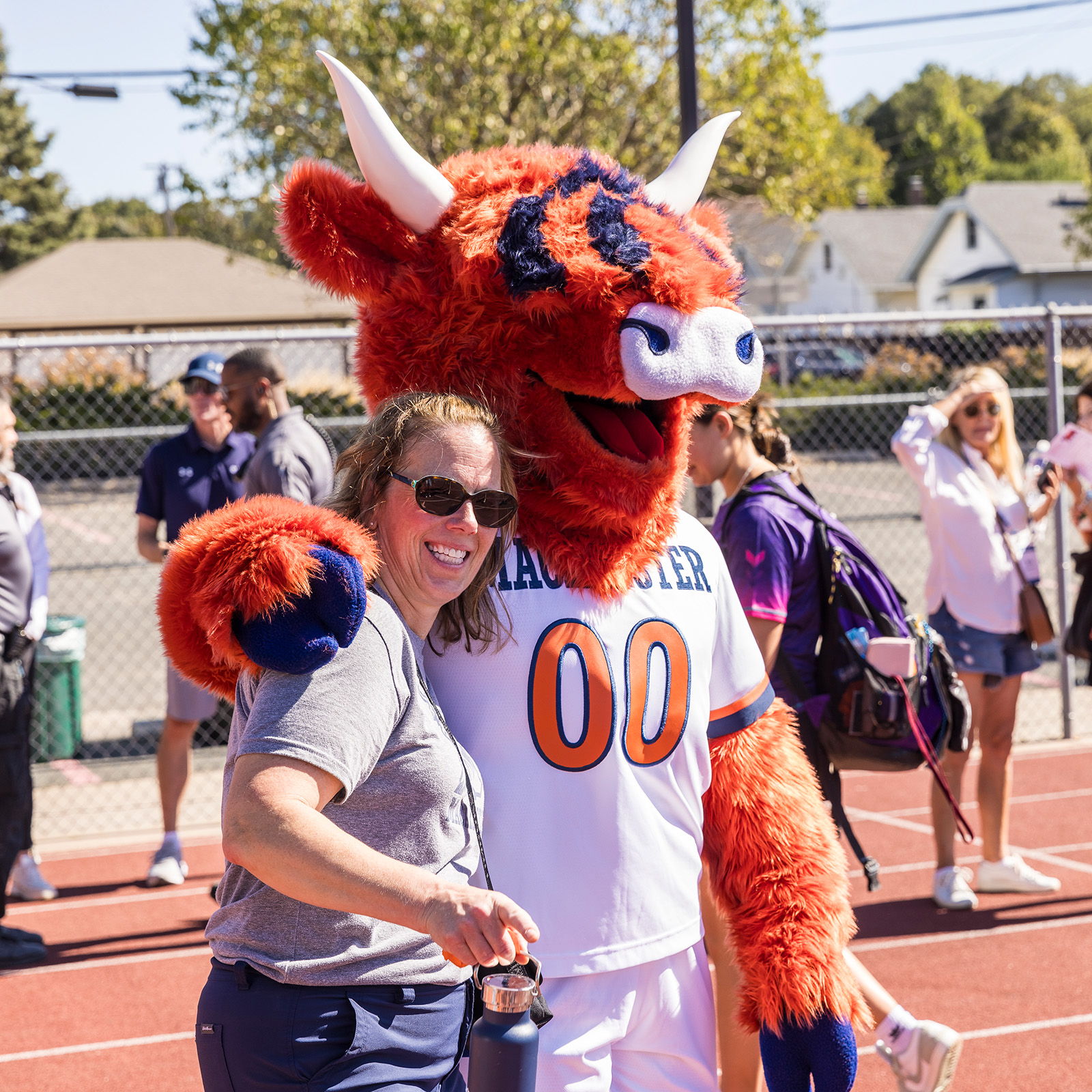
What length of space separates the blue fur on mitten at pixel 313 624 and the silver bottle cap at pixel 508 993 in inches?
17.6

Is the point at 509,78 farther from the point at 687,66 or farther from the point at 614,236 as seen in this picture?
the point at 614,236

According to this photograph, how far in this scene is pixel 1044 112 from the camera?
79.6 m

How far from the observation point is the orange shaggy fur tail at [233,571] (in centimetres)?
163

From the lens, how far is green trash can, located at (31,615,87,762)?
6.90 metres

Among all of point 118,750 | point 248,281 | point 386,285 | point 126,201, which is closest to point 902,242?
point 248,281

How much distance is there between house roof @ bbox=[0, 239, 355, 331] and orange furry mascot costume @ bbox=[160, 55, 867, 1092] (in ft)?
94.1

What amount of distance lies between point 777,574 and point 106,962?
3.02 meters

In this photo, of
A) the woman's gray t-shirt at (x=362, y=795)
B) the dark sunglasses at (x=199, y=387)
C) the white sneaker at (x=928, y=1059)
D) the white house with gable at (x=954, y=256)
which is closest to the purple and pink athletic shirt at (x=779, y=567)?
the white sneaker at (x=928, y=1059)

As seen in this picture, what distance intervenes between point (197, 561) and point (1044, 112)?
8857cm

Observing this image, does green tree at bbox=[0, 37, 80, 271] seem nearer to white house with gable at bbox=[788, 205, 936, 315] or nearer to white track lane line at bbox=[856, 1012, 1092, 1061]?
white house with gable at bbox=[788, 205, 936, 315]

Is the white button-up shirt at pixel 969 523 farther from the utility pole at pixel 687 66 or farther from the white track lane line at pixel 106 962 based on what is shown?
the white track lane line at pixel 106 962

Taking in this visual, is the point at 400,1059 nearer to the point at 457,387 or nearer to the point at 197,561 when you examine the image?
the point at 197,561

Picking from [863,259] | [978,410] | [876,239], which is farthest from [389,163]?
[876,239]

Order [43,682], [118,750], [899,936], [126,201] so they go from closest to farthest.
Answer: [899,936] < [43,682] < [118,750] < [126,201]
